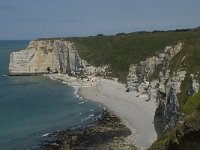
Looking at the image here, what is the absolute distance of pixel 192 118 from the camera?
38.5ft

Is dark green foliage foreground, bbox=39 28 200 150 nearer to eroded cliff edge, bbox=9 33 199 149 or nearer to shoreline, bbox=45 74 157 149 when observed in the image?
eroded cliff edge, bbox=9 33 199 149

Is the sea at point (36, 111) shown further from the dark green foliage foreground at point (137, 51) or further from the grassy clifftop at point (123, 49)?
the grassy clifftop at point (123, 49)

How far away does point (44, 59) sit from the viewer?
101125mm

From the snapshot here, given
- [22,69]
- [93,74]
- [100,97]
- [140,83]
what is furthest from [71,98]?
[22,69]

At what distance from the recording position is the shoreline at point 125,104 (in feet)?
126

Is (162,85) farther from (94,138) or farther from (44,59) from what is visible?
(44,59)

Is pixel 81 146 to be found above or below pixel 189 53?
below

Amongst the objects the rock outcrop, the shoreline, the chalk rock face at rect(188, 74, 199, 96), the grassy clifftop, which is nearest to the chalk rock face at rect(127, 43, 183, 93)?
the shoreline

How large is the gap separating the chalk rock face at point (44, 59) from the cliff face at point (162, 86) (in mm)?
32561

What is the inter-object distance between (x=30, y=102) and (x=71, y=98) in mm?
6706

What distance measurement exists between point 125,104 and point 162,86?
14184 mm

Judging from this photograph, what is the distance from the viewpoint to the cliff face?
32.2 meters

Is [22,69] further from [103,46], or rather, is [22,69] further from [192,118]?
[192,118]

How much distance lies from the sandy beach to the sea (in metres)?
2.34
